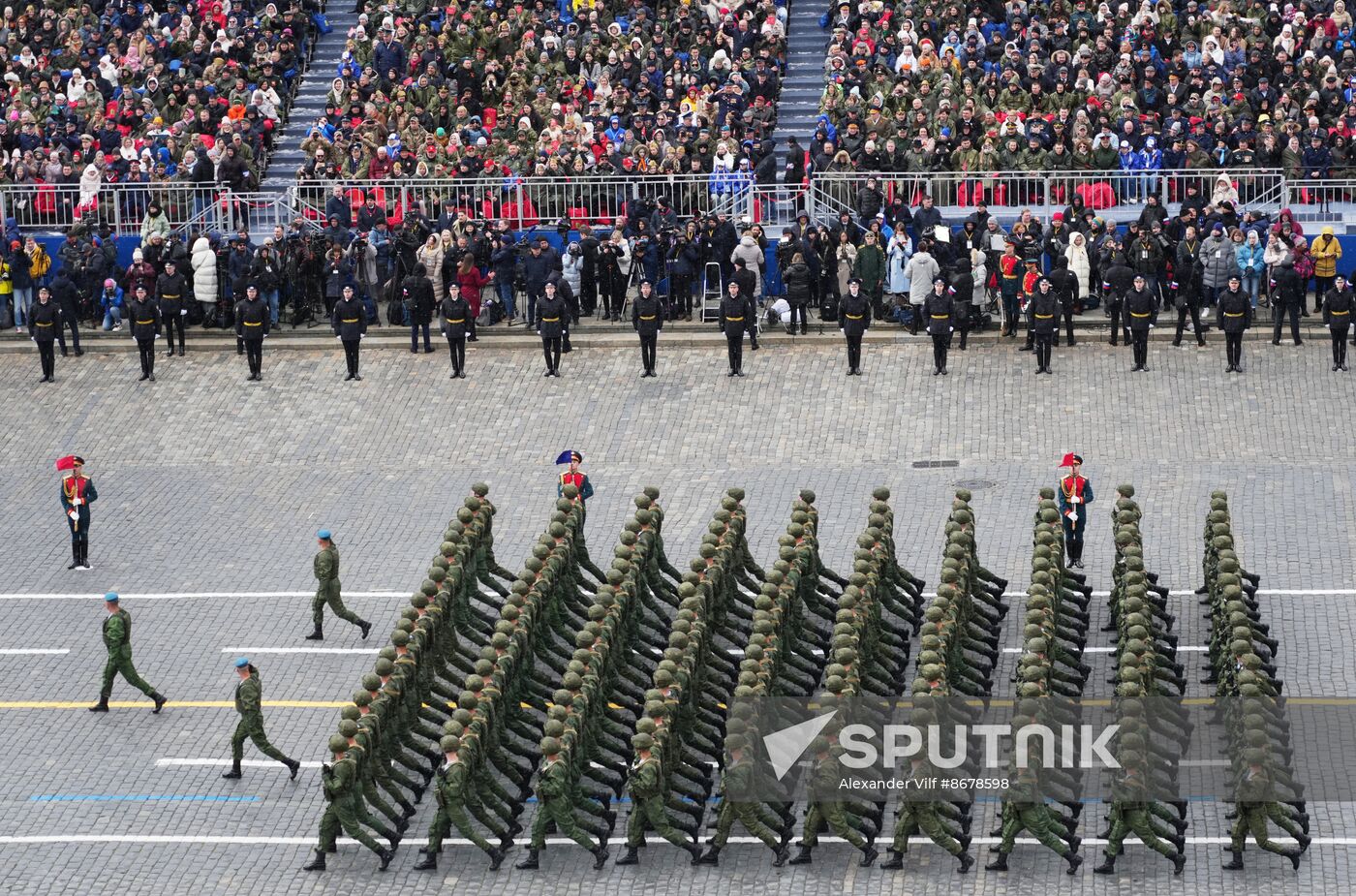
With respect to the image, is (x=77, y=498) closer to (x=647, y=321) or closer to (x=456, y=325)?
(x=456, y=325)

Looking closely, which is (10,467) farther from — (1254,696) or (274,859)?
(1254,696)

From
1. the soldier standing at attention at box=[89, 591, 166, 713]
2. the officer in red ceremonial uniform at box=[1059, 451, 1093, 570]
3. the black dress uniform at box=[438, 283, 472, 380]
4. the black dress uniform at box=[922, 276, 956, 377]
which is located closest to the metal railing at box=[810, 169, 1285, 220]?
the black dress uniform at box=[922, 276, 956, 377]

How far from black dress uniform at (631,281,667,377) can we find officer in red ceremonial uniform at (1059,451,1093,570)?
8925 millimetres

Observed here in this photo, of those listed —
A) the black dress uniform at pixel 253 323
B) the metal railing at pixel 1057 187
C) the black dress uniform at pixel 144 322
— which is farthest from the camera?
the metal railing at pixel 1057 187

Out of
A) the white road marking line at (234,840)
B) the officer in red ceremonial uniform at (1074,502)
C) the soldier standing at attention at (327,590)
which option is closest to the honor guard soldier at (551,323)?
the soldier standing at attention at (327,590)

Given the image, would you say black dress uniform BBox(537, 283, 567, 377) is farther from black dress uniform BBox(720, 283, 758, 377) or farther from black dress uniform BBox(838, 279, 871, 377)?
black dress uniform BBox(838, 279, 871, 377)

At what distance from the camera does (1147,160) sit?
1526 inches

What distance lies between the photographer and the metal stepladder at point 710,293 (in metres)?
38.3

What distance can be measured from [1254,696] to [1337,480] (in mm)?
9728

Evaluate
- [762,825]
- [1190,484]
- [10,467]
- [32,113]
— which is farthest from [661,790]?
[32,113]

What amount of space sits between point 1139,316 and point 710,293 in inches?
256

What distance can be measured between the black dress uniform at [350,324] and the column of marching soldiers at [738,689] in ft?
28.9

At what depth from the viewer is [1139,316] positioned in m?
35.3

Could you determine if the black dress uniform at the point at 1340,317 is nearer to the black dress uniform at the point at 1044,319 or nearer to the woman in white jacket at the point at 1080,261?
the woman in white jacket at the point at 1080,261
